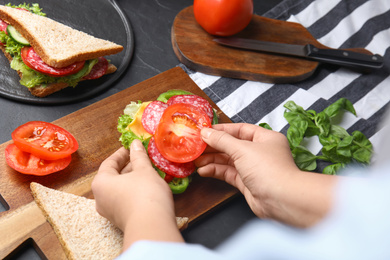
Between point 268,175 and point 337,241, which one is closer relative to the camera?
point 337,241

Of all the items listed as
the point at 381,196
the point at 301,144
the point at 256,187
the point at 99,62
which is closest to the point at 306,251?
the point at 381,196

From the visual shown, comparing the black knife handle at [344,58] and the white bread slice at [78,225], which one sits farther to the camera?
the black knife handle at [344,58]

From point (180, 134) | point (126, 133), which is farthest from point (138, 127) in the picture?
point (180, 134)

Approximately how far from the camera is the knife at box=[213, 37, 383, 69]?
10.8 ft

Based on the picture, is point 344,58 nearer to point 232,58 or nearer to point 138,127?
point 232,58

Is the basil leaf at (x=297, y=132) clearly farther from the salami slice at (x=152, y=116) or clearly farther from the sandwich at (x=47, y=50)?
the sandwich at (x=47, y=50)

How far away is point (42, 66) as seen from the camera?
275cm

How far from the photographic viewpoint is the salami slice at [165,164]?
7.68ft

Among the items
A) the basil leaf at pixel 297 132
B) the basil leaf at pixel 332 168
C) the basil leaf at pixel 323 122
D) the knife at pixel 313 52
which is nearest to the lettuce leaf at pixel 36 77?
the knife at pixel 313 52

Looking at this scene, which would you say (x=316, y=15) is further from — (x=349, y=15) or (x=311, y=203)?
(x=311, y=203)

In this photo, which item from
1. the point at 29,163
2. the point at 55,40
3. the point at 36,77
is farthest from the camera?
the point at 55,40

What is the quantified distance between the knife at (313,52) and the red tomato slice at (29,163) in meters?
1.71

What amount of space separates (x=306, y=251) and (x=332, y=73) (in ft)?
8.61

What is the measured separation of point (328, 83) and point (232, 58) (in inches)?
35.5
